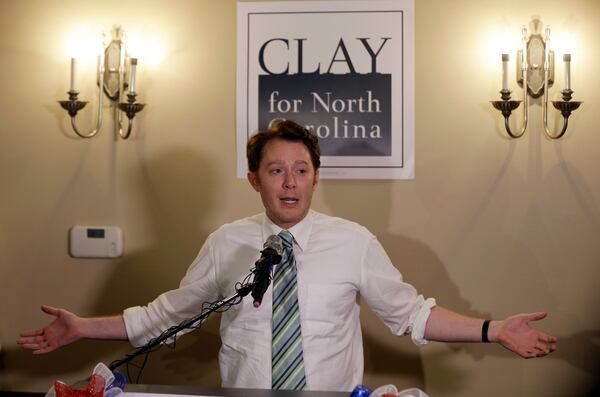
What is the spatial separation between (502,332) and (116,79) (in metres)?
1.72

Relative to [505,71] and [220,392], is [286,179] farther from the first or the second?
[505,71]

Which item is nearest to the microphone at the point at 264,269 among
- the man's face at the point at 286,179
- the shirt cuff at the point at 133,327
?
the man's face at the point at 286,179

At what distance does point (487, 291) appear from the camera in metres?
2.53

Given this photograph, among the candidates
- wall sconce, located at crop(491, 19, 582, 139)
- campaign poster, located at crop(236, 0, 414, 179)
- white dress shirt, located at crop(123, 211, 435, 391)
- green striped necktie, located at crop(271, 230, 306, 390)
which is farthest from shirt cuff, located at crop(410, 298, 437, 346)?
wall sconce, located at crop(491, 19, 582, 139)

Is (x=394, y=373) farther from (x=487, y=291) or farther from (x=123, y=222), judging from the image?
(x=123, y=222)

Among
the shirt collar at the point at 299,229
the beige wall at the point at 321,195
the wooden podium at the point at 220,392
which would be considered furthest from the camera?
the beige wall at the point at 321,195

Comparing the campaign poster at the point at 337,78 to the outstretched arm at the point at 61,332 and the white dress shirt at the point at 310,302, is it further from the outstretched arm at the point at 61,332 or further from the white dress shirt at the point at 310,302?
the outstretched arm at the point at 61,332

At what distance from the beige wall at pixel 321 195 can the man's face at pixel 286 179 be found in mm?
641

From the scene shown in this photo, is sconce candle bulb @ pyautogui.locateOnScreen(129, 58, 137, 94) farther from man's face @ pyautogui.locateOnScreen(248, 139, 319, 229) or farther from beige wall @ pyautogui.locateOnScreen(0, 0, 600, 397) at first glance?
man's face @ pyautogui.locateOnScreen(248, 139, 319, 229)

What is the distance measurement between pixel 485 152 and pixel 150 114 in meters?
1.32

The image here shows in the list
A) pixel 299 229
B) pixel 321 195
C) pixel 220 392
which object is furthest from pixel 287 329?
pixel 321 195

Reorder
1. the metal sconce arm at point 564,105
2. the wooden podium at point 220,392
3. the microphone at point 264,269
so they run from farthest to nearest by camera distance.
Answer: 1. the metal sconce arm at point 564,105
2. the wooden podium at point 220,392
3. the microphone at point 264,269

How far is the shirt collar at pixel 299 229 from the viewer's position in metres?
1.99

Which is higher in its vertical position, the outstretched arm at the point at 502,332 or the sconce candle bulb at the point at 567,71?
the sconce candle bulb at the point at 567,71
